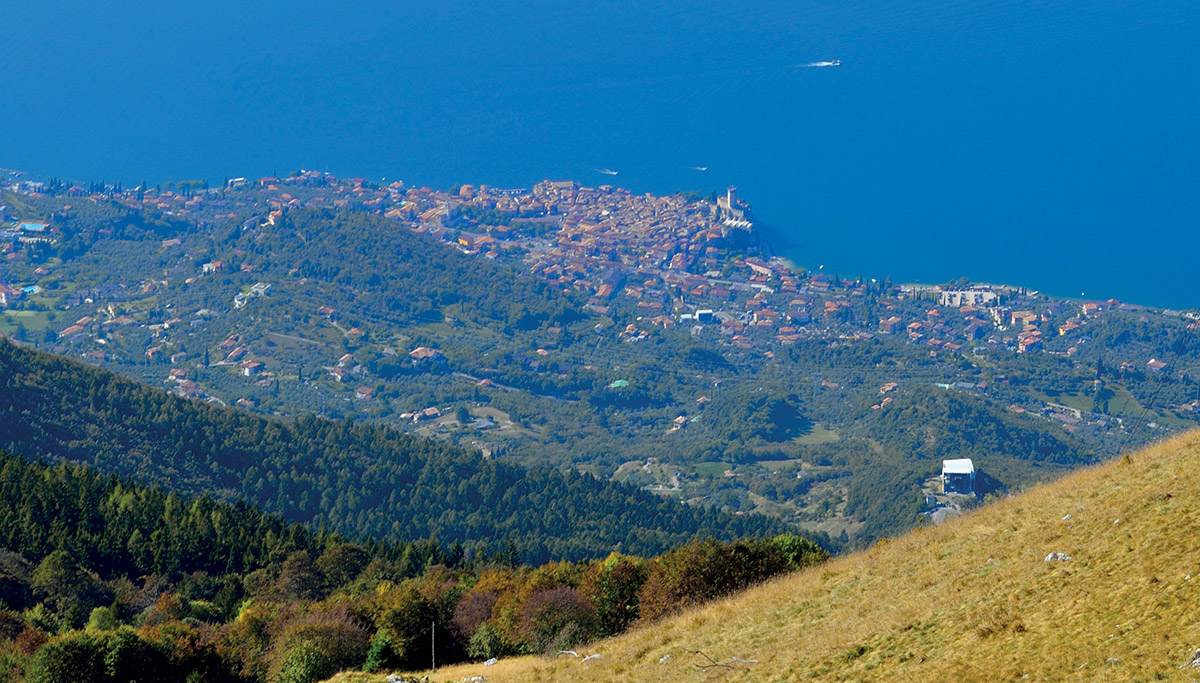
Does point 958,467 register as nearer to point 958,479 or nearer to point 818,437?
point 958,479

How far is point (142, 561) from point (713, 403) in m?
80.3

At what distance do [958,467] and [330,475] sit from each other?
139 ft

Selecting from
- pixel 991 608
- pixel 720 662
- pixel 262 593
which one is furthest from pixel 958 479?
pixel 991 608

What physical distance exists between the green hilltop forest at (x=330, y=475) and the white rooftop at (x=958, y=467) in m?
13.8

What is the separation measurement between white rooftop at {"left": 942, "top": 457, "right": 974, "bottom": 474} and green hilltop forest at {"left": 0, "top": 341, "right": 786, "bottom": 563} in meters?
13.8

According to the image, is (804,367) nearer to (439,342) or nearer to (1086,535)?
(439,342)

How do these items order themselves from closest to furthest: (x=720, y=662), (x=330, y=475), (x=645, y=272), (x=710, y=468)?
(x=720, y=662) → (x=330, y=475) → (x=710, y=468) → (x=645, y=272)

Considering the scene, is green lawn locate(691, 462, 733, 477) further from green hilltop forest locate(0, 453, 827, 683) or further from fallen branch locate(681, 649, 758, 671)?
fallen branch locate(681, 649, 758, 671)

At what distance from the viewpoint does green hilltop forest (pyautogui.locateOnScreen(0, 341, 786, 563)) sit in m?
74.7

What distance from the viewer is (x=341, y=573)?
43.3m

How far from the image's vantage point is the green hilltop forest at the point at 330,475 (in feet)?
245

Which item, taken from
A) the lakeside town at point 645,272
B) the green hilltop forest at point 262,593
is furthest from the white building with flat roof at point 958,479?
the green hilltop forest at point 262,593

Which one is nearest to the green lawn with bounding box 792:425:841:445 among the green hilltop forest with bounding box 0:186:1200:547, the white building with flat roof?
the green hilltop forest with bounding box 0:186:1200:547

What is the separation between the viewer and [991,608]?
52.5 ft
